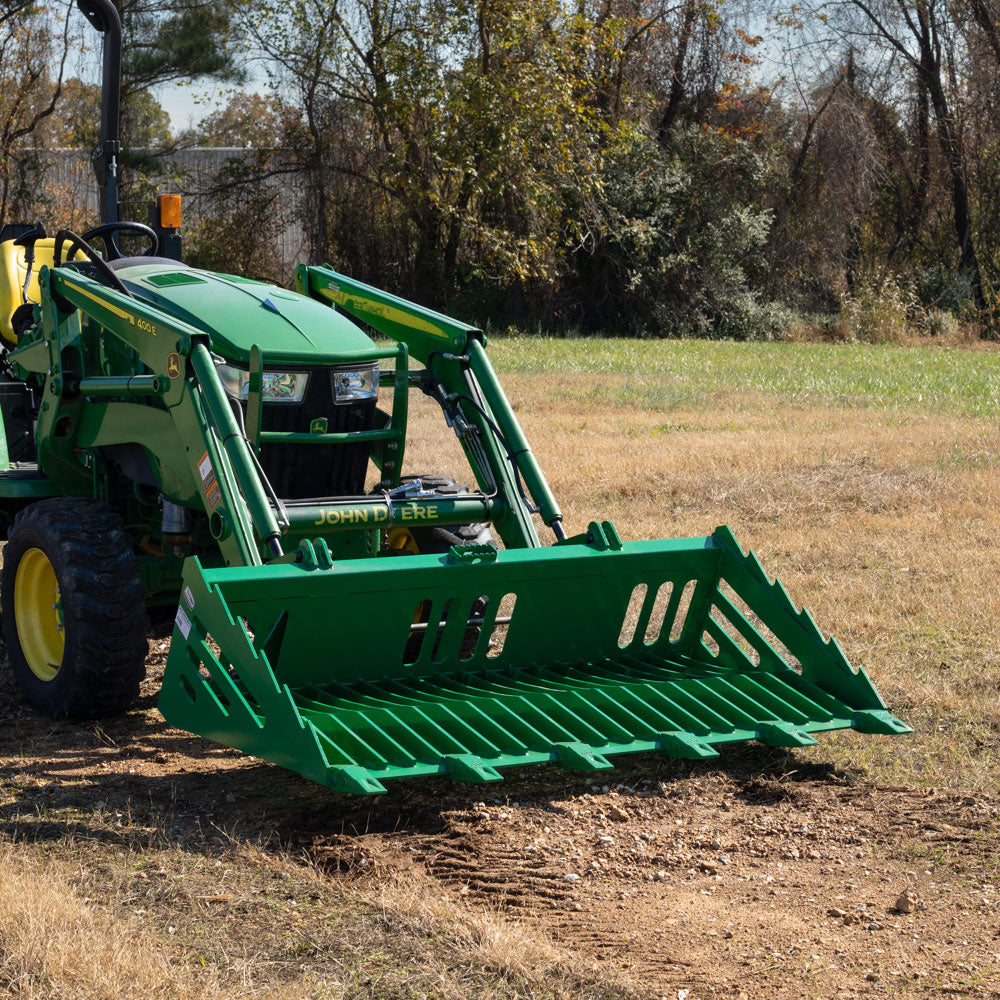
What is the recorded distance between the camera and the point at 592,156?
2184cm

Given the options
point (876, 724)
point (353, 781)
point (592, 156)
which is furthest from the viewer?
point (592, 156)

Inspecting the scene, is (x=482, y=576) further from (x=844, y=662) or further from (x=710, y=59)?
(x=710, y=59)

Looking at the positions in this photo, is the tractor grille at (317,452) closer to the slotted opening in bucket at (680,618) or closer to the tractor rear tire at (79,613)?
the tractor rear tire at (79,613)

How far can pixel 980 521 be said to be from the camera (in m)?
7.80

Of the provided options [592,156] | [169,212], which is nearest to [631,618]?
[169,212]

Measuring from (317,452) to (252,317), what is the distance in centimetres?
52

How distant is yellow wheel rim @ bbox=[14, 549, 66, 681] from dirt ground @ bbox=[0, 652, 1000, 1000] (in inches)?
14.3

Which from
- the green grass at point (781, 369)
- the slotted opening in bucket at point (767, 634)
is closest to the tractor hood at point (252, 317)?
the slotted opening in bucket at point (767, 634)

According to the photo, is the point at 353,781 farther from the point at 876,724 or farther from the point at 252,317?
the point at 252,317

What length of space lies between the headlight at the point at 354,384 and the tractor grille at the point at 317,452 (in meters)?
0.02

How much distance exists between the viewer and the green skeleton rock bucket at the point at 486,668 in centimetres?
357

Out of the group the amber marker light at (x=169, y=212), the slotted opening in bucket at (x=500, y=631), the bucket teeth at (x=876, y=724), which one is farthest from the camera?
the amber marker light at (x=169, y=212)

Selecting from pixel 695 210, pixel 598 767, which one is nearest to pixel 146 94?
pixel 695 210

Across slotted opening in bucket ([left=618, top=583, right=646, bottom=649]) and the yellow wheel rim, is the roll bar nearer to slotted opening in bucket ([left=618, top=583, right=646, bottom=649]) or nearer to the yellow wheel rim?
the yellow wheel rim
